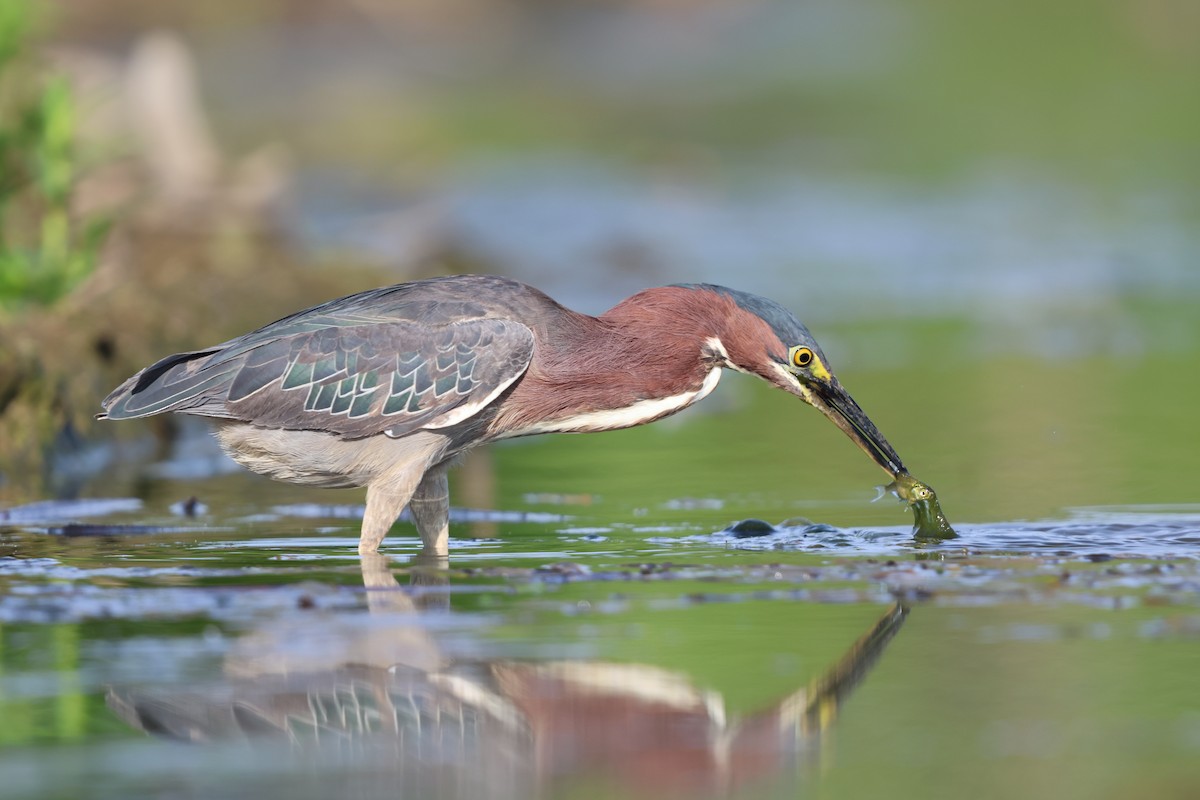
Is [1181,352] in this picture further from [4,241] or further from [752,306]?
[4,241]

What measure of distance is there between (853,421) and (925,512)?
54 cm

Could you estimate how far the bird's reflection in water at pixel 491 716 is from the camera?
16.9ft

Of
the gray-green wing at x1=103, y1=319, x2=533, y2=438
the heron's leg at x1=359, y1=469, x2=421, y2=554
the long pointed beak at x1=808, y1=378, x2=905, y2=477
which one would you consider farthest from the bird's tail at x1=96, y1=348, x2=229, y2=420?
the long pointed beak at x1=808, y1=378, x2=905, y2=477

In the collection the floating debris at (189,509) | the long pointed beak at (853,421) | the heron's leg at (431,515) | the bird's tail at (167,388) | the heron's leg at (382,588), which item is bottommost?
the heron's leg at (382,588)

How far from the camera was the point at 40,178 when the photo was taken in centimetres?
1156

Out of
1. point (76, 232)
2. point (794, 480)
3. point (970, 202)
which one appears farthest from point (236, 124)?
point (794, 480)

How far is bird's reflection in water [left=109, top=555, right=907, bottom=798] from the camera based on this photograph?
5.16 metres

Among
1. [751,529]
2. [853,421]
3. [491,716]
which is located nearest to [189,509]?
[751,529]

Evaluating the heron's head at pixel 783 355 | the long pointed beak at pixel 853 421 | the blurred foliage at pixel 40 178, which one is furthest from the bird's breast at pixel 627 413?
the blurred foliage at pixel 40 178

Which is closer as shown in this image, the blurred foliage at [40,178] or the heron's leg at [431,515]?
the heron's leg at [431,515]

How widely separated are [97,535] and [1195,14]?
41673 mm

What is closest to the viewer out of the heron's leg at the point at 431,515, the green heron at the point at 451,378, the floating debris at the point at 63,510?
the green heron at the point at 451,378

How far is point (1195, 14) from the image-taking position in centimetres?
4591

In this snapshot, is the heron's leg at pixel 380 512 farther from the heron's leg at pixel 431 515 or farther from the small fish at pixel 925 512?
the small fish at pixel 925 512
